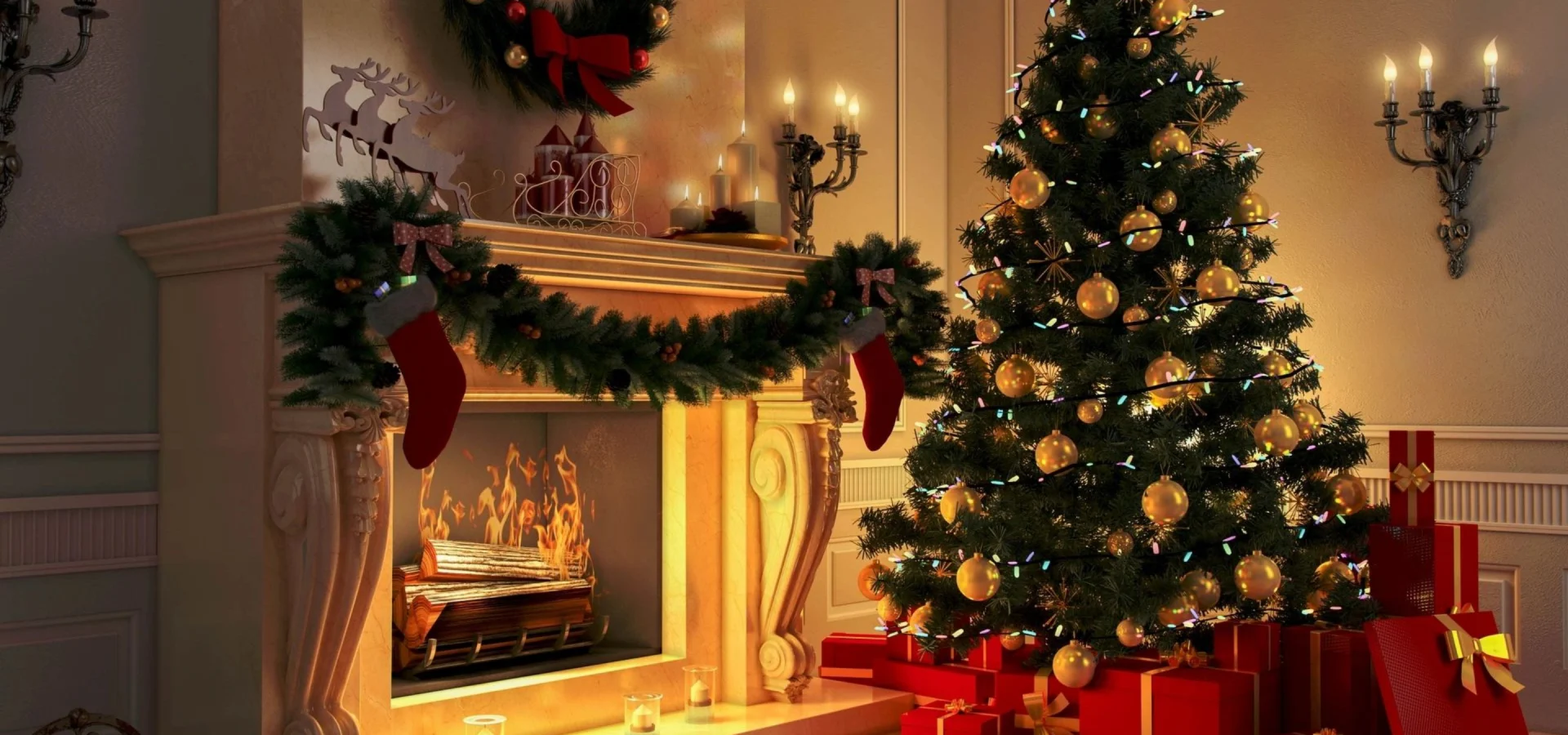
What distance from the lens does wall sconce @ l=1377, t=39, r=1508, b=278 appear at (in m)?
3.87

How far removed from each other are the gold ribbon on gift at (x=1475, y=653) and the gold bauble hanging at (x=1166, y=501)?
633 mm

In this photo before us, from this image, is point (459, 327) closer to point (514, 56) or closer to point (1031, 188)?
point (514, 56)

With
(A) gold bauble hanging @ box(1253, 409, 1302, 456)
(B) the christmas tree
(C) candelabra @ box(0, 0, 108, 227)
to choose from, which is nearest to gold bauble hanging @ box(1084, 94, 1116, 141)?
(B) the christmas tree

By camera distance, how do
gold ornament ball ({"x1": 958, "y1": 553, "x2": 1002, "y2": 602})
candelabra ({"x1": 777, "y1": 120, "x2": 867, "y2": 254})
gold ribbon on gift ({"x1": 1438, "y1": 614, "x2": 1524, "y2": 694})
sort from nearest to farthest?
gold ribbon on gift ({"x1": 1438, "y1": 614, "x2": 1524, "y2": 694}), gold ornament ball ({"x1": 958, "y1": 553, "x2": 1002, "y2": 602}), candelabra ({"x1": 777, "y1": 120, "x2": 867, "y2": 254})

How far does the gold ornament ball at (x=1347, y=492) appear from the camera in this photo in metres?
3.18

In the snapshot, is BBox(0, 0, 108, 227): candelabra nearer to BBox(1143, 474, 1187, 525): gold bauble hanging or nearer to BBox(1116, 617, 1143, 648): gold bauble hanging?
BBox(1143, 474, 1187, 525): gold bauble hanging

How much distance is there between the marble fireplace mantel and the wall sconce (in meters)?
1.97

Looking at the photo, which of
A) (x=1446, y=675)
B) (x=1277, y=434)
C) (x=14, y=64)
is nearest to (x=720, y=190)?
(x=1277, y=434)

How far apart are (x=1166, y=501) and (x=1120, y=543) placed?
179 millimetres

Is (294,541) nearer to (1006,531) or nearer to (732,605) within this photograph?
(732,605)

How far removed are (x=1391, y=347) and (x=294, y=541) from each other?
3243 millimetres

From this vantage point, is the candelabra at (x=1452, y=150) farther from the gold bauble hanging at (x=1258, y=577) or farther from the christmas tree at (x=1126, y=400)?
the gold bauble hanging at (x=1258, y=577)

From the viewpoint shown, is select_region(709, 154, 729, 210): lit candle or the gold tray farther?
select_region(709, 154, 729, 210): lit candle

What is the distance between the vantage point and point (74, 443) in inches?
109
